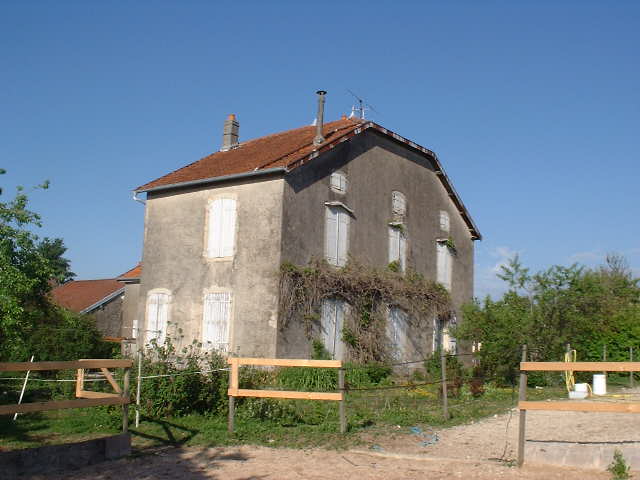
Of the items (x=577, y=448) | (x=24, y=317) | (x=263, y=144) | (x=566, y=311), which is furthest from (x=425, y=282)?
(x=577, y=448)

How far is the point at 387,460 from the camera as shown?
8.15m

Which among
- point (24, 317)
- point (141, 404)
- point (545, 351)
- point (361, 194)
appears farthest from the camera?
point (361, 194)

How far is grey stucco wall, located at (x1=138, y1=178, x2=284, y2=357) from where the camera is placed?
55.0 feet

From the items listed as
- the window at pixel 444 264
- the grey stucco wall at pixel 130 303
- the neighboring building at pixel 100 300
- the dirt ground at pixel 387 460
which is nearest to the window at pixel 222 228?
the window at pixel 444 264

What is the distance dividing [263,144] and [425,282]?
270 inches

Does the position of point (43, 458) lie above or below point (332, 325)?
below

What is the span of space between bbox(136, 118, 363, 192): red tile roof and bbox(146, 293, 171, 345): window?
10.7ft

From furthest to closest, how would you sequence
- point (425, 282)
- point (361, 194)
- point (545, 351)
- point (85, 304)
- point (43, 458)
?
point (85, 304) → point (425, 282) → point (361, 194) → point (545, 351) → point (43, 458)

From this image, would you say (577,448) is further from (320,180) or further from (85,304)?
(85,304)

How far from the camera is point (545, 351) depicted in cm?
1784

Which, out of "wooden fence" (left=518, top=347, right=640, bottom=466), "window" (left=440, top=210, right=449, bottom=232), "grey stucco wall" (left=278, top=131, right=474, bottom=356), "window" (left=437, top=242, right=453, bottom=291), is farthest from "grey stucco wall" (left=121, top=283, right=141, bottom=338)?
"wooden fence" (left=518, top=347, right=640, bottom=466)

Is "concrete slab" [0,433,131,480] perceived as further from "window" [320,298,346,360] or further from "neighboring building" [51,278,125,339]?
"neighboring building" [51,278,125,339]

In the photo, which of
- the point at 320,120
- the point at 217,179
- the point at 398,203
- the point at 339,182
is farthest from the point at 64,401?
the point at 398,203

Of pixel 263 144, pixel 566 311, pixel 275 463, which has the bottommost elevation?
pixel 275 463
